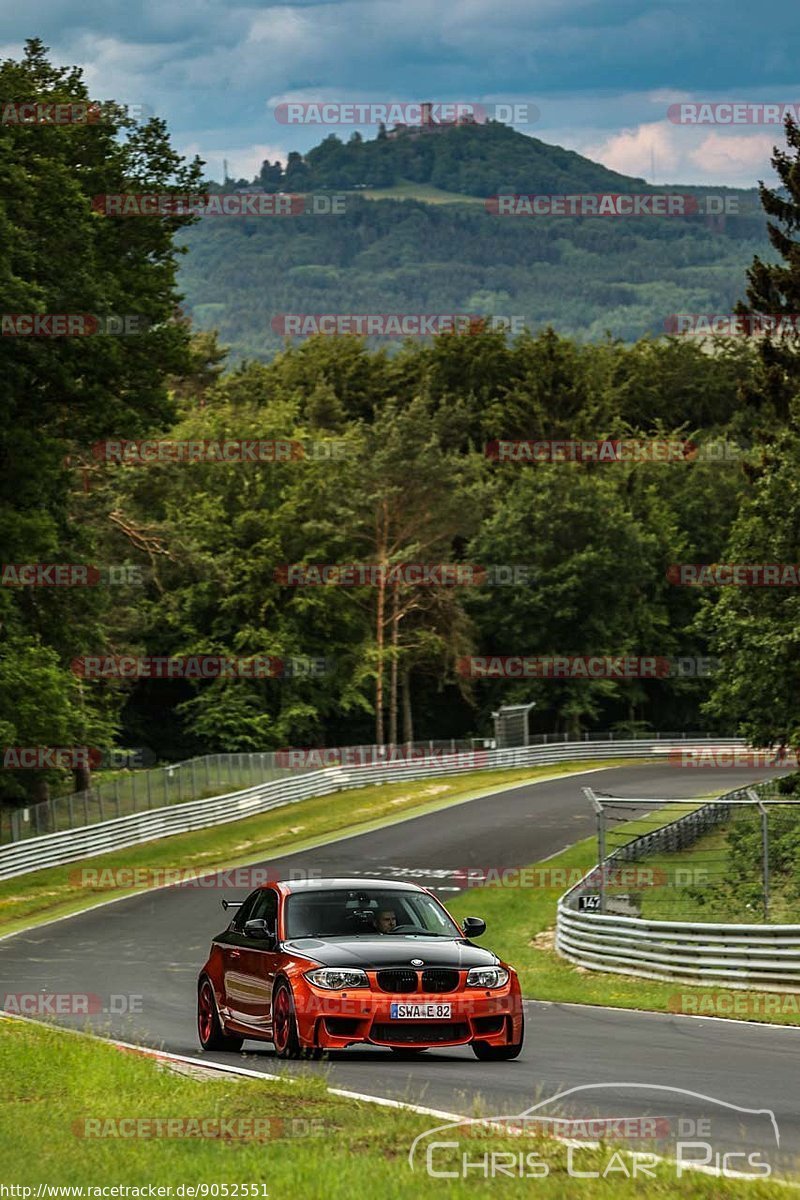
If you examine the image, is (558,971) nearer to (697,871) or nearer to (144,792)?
(697,871)

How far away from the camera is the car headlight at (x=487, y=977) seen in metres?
13.4

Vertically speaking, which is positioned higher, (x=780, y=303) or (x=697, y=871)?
(x=780, y=303)

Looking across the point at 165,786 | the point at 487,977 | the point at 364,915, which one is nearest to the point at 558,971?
the point at 364,915

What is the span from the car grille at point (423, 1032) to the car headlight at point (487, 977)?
32 centimetres

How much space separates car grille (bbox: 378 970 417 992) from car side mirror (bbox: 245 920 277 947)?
1286mm

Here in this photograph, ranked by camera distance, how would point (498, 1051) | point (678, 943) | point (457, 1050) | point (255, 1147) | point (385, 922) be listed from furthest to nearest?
1. point (678, 943)
2. point (457, 1050)
3. point (385, 922)
4. point (498, 1051)
5. point (255, 1147)

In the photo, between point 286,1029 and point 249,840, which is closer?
point 286,1029

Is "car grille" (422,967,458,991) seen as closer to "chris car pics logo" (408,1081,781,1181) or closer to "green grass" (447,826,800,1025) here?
"chris car pics logo" (408,1081,781,1181)

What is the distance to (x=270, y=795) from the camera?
5919cm

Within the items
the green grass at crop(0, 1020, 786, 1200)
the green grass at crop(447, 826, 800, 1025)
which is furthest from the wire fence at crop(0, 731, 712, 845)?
the green grass at crop(0, 1020, 786, 1200)

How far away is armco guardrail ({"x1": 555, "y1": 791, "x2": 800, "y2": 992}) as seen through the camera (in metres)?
20.4

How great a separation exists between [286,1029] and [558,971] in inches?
500

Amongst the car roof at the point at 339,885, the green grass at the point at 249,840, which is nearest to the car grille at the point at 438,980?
the car roof at the point at 339,885

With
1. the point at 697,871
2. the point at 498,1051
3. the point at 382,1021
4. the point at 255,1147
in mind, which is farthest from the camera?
the point at 697,871
